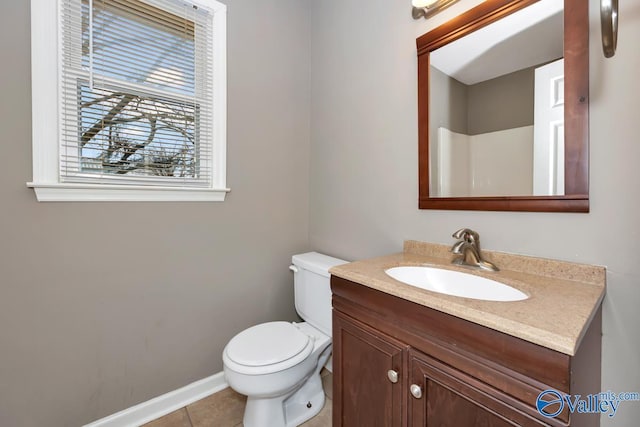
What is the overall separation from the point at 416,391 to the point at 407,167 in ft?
3.18

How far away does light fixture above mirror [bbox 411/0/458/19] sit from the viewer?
121cm

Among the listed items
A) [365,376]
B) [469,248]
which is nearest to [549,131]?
[469,248]

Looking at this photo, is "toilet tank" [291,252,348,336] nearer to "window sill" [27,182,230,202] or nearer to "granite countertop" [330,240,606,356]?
"granite countertop" [330,240,606,356]

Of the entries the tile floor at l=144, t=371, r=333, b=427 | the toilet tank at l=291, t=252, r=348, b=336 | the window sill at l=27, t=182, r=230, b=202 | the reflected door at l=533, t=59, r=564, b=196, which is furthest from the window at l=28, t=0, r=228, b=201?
the reflected door at l=533, t=59, r=564, b=196

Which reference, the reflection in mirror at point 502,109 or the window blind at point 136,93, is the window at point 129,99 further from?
the reflection in mirror at point 502,109

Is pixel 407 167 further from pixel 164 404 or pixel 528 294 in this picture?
pixel 164 404

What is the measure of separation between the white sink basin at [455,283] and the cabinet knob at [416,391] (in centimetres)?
36

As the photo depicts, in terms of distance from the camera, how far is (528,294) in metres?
0.81

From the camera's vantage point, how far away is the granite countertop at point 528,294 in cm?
57

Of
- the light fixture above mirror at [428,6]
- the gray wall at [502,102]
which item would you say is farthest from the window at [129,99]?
the gray wall at [502,102]

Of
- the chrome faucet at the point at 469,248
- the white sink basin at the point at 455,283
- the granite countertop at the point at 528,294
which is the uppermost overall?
the chrome faucet at the point at 469,248

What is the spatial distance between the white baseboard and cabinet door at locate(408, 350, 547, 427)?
1300 mm

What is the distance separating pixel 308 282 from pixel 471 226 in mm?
940

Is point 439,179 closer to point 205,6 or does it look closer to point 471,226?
point 471,226
